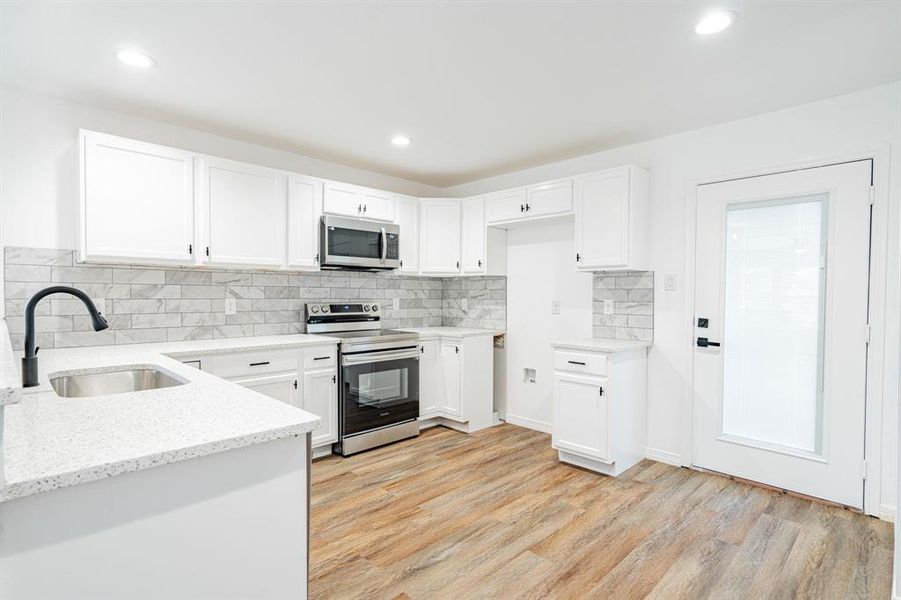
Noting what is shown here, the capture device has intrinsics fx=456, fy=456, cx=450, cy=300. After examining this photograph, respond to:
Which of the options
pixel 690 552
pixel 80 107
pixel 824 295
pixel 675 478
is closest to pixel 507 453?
pixel 675 478

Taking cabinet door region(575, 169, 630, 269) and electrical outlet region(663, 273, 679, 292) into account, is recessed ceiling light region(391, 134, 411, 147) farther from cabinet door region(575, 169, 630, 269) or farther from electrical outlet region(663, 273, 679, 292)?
electrical outlet region(663, 273, 679, 292)

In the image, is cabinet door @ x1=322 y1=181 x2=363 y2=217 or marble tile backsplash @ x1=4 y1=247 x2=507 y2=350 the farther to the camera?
cabinet door @ x1=322 y1=181 x2=363 y2=217

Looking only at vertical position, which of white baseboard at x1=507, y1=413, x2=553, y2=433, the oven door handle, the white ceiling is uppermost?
the white ceiling

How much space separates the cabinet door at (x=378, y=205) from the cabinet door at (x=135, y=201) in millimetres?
1360

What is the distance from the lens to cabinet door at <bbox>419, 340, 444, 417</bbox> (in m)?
4.12

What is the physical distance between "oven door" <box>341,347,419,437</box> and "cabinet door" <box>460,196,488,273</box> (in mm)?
999

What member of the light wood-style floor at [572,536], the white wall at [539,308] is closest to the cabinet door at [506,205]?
the white wall at [539,308]

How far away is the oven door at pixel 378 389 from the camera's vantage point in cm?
350

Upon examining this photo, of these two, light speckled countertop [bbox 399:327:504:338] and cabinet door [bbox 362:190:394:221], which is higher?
cabinet door [bbox 362:190:394:221]

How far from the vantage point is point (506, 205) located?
4.11 m

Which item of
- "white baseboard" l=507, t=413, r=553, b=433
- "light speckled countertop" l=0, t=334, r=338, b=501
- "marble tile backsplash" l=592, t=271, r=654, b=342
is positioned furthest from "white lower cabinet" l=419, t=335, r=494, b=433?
"light speckled countertop" l=0, t=334, r=338, b=501

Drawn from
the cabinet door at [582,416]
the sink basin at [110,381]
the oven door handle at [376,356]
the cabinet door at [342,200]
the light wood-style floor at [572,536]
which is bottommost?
the light wood-style floor at [572,536]

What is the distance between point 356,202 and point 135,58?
184 centimetres

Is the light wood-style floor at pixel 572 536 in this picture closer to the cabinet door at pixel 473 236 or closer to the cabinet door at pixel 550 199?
the cabinet door at pixel 473 236
